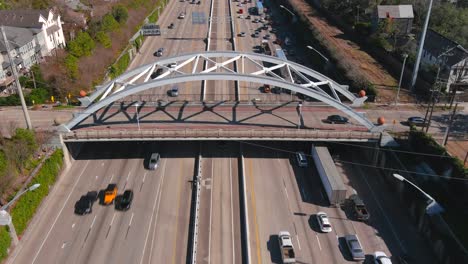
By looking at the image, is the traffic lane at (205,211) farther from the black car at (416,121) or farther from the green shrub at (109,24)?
the green shrub at (109,24)

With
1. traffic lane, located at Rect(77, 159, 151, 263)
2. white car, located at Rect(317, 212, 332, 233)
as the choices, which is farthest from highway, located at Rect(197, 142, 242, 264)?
white car, located at Rect(317, 212, 332, 233)

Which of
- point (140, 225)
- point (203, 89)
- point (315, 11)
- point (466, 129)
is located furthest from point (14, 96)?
point (315, 11)

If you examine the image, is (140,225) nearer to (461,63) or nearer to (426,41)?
(461,63)

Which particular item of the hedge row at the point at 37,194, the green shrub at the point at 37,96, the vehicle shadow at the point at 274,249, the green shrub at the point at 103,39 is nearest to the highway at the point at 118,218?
the hedge row at the point at 37,194

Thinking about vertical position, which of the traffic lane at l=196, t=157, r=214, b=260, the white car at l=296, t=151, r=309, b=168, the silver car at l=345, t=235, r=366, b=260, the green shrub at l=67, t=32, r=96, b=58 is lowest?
the traffic lane at l=196, t=157, r=214, b=260

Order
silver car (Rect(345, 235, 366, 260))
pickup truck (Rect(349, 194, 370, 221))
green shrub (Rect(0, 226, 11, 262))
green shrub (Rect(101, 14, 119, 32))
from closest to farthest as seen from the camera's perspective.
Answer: green shrub (Rect(0, 226, 11, 262)) < silver car (Rect(345, 235, 366, 260)) < pickup truck (Rect(349, 194, 370, 221)) < green shrub (Rect(101, 14, 119, 32))

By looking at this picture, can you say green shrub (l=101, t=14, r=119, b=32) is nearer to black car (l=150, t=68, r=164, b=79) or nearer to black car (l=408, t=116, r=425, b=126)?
black car (l=150, t=68, r=164, b=79)

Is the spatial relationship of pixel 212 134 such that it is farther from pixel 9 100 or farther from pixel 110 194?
pixel 9 100
